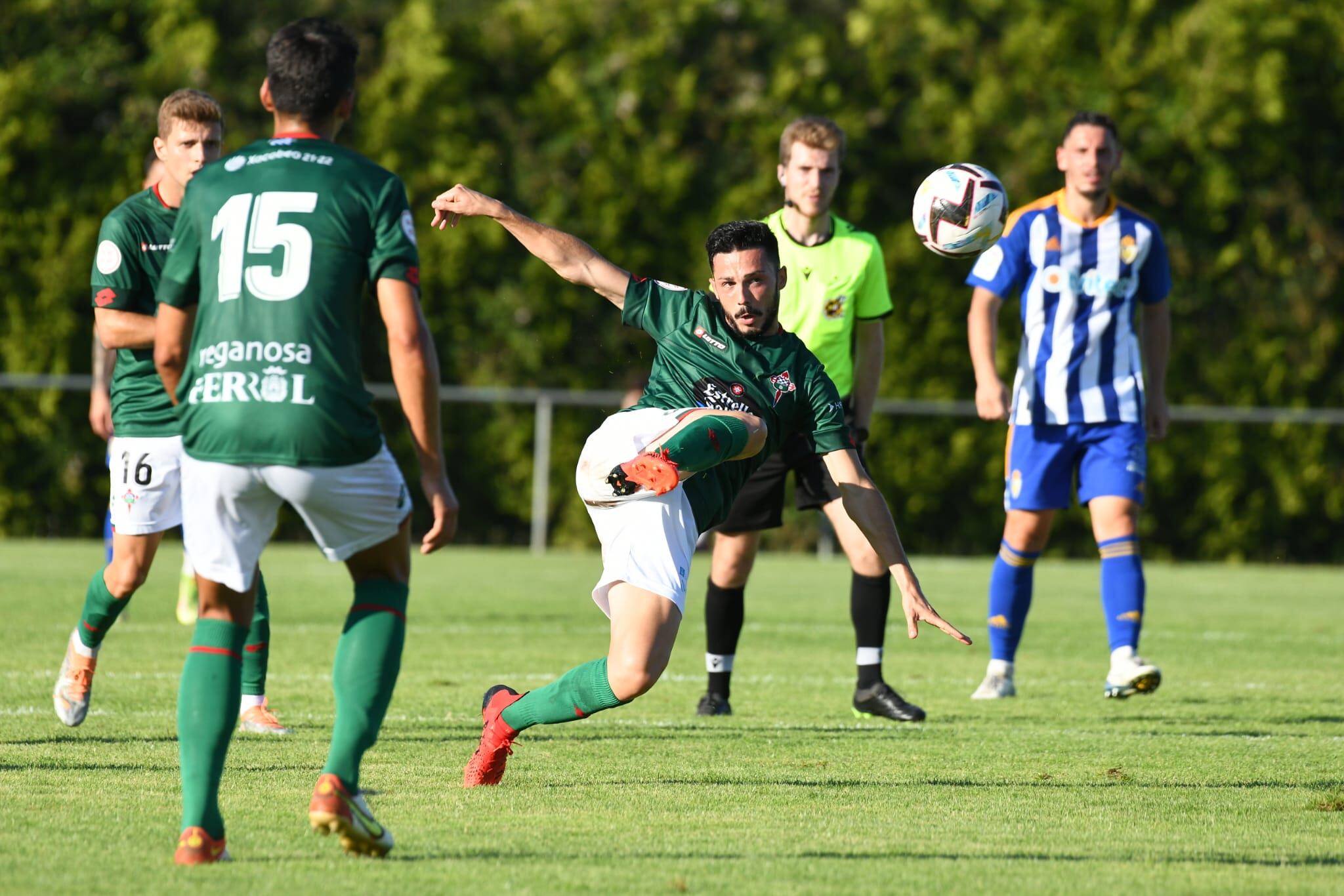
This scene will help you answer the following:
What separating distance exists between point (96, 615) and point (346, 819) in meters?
2.45

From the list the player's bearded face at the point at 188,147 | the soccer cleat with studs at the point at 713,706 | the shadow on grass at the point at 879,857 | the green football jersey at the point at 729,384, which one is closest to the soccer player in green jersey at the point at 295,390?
the shadow on grass at the point at 879,857

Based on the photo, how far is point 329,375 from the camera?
3732mm

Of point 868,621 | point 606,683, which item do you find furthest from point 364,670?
point 868,621

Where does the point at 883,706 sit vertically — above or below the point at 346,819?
below

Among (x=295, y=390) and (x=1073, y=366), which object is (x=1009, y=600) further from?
(x=295, y=390)

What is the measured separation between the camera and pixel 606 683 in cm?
485

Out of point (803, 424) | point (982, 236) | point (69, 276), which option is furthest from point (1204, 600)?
point (69, 276)

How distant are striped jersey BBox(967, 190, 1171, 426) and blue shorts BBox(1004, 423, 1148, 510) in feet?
0.24

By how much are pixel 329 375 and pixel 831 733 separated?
310 centimetres

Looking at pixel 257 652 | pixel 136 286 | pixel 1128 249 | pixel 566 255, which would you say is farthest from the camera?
pixel 1128 249

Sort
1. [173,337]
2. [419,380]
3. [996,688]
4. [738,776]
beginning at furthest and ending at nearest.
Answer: [996,688], [738,776], [173,337], [419,380]

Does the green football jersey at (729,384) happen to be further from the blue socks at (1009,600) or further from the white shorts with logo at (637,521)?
the blue socks at (1009,600)

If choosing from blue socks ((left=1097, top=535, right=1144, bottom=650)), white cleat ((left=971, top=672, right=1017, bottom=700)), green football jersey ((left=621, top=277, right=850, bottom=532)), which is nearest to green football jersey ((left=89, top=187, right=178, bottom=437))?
green football jersey ((left=621, top=277, right=850, bottom=532))

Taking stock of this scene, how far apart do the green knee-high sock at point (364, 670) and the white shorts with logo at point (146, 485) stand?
2001 millimetres
